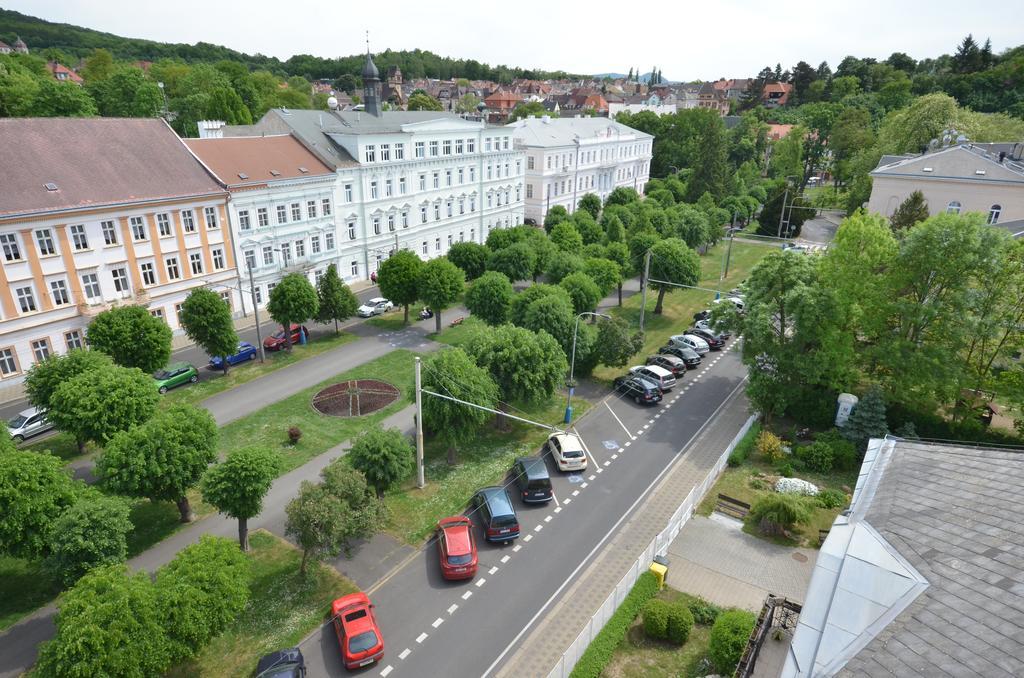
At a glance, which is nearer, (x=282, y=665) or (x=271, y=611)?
(x=282, y=665)

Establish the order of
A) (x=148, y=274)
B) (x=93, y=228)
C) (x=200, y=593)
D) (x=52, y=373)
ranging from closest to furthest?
(x=200, y=593) < (x=52, y=373) < (x=93, y=228) < (x=148, y=274)

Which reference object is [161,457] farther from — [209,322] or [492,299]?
[492,299]

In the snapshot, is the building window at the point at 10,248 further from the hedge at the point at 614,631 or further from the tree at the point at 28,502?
the hedge at the point at 614,631

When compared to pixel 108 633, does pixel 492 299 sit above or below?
below

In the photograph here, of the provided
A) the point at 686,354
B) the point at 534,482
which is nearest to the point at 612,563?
the point at 534,482

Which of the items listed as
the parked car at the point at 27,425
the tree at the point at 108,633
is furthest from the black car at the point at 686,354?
the parked car at the point at 27,425

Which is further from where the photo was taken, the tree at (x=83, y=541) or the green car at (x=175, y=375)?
the green car at (x=175, y=375)

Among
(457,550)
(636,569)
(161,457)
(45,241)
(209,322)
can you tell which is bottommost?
(457,550)
